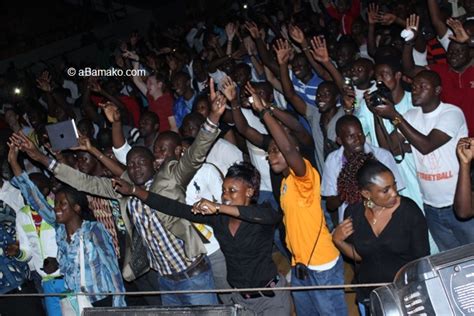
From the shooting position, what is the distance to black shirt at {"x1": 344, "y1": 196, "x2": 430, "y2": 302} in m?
3.25

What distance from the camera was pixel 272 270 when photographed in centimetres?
375

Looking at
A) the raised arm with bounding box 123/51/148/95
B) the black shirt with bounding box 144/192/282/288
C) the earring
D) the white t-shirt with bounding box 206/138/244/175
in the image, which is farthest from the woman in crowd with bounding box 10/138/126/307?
the raised arm with bounding box 123/51/148/95

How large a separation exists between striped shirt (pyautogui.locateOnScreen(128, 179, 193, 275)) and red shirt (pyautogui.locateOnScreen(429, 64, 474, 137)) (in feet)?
7.66

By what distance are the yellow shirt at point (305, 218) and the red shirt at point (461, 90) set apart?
1.66 metres

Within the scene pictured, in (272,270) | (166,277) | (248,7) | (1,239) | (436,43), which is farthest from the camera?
(248,7)

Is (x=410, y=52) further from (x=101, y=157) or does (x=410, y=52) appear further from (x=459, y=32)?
(x=101, y=157)

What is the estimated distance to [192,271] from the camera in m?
4.13

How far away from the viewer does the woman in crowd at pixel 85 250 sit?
426 cm

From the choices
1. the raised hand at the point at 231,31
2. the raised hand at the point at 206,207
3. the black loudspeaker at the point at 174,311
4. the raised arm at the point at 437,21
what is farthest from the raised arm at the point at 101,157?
the raised hand at the point at 231,31

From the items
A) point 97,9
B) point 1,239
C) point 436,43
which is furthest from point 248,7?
point 1,239

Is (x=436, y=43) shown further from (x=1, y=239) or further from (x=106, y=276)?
(x=1, y=239)

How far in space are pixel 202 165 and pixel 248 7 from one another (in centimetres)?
865

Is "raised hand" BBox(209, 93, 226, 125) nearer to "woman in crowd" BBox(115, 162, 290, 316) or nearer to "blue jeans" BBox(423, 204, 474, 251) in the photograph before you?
"woman in crowd" BBox(115, 162, 290, 316)

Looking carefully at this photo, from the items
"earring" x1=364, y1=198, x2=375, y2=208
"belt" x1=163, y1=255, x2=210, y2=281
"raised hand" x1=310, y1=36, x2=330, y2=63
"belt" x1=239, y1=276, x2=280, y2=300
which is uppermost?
"raised hand" x1=310, y1=36, x2=330, y2=63
